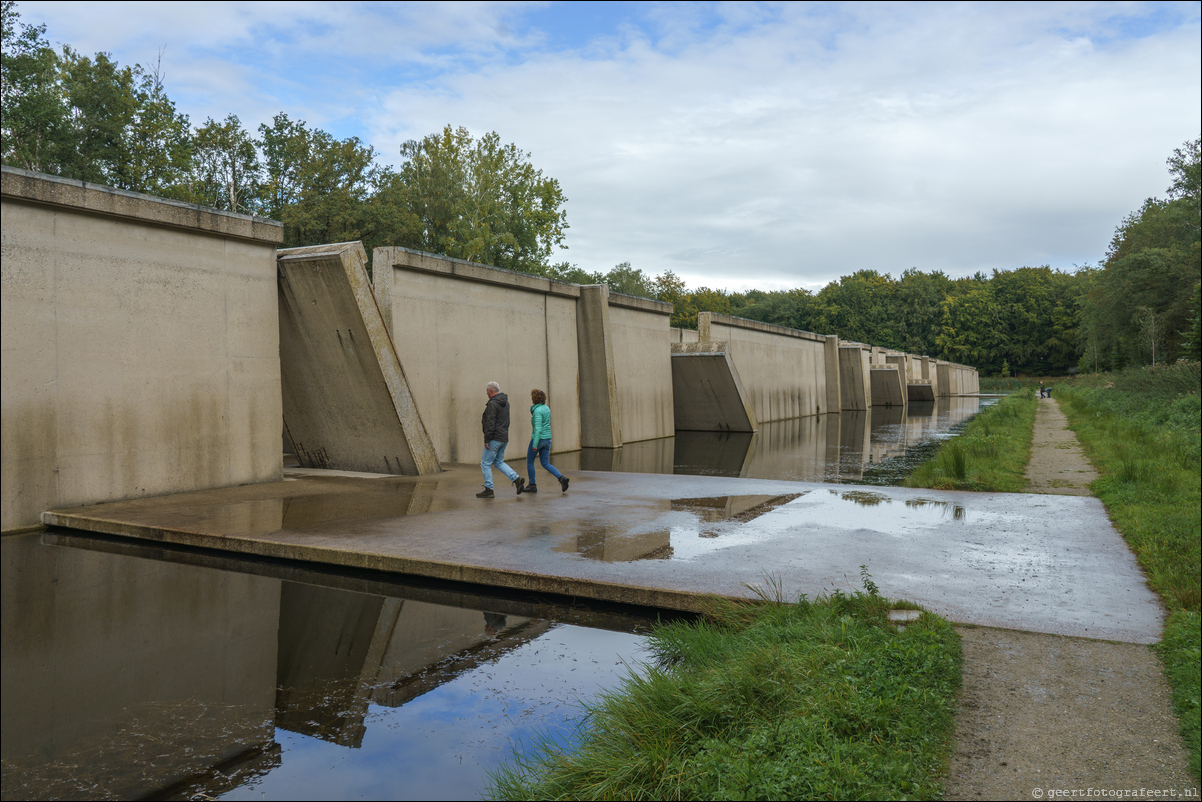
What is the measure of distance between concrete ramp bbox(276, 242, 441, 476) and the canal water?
480 centimetres

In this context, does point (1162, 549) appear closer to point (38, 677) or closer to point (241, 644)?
point (241, 644)

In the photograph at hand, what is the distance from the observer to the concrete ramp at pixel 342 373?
1208cm

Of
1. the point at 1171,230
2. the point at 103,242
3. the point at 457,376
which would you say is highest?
the point at 1171,230

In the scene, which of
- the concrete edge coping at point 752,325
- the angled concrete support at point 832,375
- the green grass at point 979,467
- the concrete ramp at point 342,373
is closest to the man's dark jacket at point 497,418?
the concrete ramp at point 342,373

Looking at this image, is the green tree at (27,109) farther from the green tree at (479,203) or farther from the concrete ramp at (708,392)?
the concrete ramp at (708,392)

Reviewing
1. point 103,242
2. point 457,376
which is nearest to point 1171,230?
point 457,376

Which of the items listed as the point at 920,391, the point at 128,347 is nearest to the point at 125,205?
the point at 128,347

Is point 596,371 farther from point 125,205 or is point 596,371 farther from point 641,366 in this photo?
point 125,205

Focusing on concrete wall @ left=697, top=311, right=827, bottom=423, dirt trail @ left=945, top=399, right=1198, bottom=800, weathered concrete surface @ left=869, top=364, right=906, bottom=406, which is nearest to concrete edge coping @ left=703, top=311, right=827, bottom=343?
concrete wall @ left=697, top=311, right=827, bottom=423

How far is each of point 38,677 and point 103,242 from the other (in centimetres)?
682

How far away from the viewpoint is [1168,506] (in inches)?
347

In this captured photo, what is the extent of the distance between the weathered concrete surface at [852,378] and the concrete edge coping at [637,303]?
68.8ft

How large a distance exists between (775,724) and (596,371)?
54.7 ft

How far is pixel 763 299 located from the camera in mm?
99750
